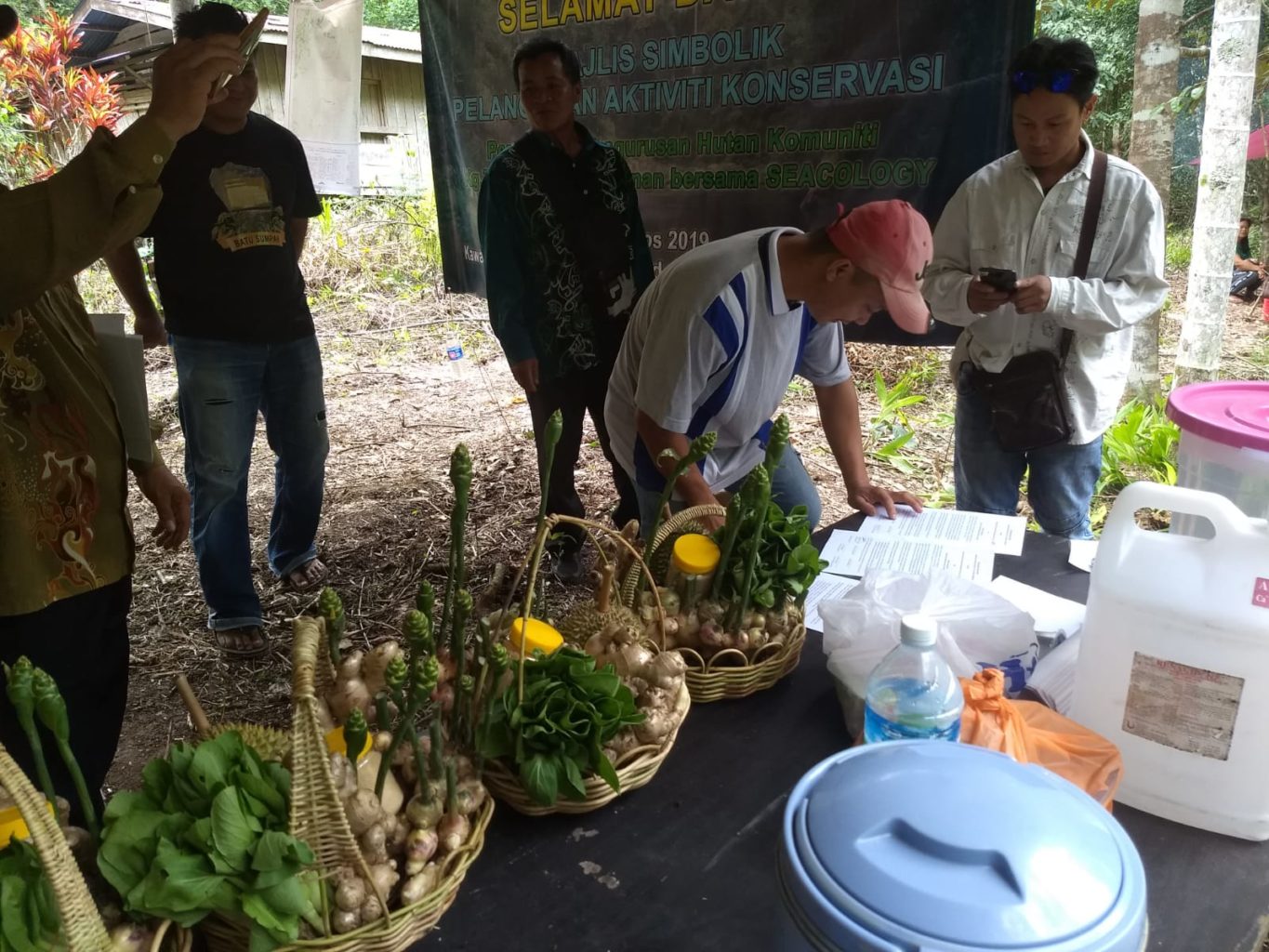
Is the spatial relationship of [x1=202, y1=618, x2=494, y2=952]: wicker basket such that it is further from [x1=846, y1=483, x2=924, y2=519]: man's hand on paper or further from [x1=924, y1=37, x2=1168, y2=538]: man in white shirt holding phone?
[x1=924, y1=37, x2=1168, y2=538]: man in white shirt holding phone

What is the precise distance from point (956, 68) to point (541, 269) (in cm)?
134

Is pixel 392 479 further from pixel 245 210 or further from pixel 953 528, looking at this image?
pixel 953 528

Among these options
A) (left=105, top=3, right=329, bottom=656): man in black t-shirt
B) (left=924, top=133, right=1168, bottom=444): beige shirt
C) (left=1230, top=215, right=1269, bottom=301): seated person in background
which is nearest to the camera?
(left=924, top=133, right=1168, bottom=444): beige shirt

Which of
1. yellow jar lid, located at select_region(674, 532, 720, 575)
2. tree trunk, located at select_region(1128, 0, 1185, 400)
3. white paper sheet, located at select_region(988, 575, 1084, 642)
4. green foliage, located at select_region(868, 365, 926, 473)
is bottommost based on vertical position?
green foliage, located at select_region(868, 365, 926, 473)

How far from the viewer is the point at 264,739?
809 millimetres

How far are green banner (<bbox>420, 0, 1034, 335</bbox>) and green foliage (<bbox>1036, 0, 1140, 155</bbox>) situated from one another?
840 centimetres

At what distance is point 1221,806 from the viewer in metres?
0.90

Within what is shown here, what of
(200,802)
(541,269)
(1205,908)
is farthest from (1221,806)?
(541,269)

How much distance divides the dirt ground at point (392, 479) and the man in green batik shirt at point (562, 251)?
873mm

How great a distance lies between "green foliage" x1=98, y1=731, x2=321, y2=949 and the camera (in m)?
0.65

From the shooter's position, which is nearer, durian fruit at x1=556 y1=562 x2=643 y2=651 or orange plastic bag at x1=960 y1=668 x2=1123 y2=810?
orange plastic bag at x1=960 y1=668 x2=1123 y2=810

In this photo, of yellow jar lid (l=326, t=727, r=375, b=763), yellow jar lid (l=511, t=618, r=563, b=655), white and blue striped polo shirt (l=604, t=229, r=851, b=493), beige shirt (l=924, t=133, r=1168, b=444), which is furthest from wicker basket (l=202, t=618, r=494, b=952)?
beige shirt (l=924, t=133, r=1168, b=444)

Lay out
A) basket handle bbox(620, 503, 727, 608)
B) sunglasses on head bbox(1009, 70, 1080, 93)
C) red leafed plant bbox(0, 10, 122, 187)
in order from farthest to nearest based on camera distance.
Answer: red leafed plant bbox(0, 10, 122, 187) → sunglasses on head bbox(1009, 70, 1080, 93) → basket handle bbox(620, 503, 727, 608)

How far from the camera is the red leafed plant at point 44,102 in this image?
6239mm
